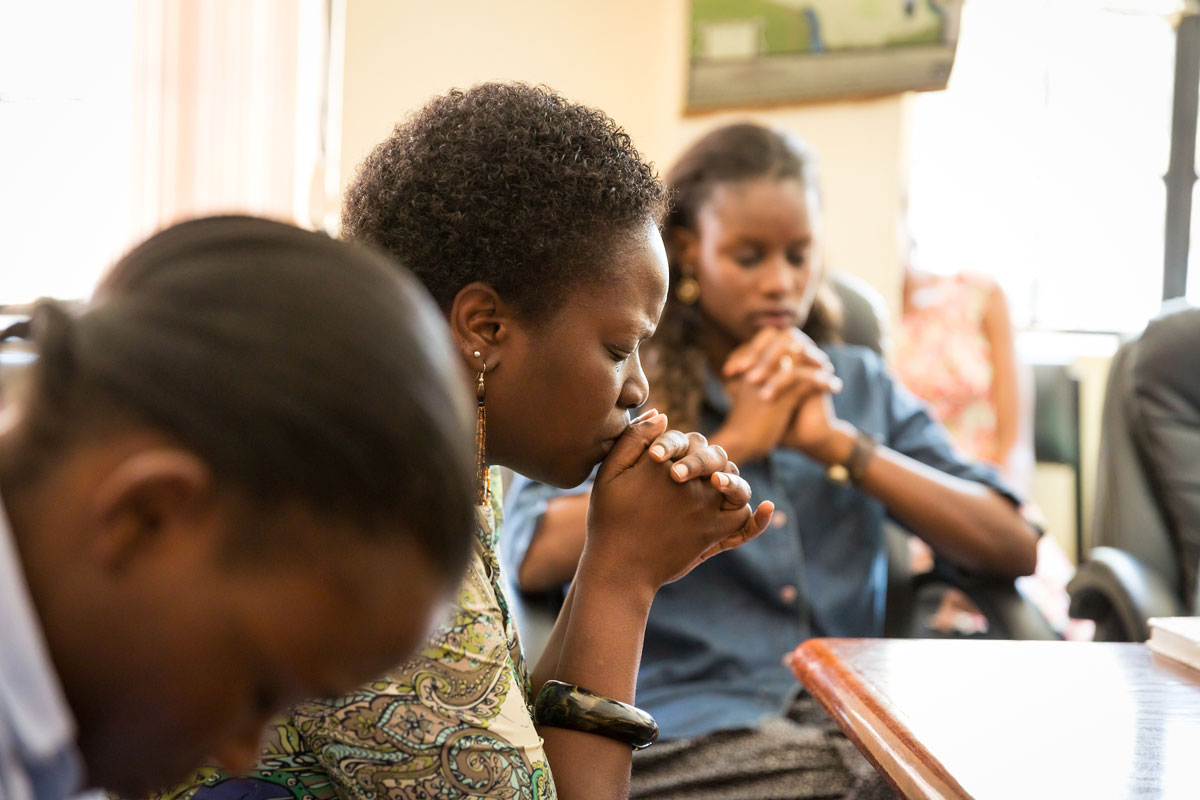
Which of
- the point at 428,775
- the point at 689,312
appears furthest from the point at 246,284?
the point at 689,312

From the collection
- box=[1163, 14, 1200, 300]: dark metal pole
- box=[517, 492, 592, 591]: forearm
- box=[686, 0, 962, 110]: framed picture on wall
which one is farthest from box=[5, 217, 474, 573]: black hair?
box=[1163, 14, 1200, 300]: dark metal pole

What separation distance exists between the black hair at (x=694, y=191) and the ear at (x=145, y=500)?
1.35m

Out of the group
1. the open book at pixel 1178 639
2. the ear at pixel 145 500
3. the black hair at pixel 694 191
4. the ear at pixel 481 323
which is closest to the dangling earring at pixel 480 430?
the ear at pixel 481 323

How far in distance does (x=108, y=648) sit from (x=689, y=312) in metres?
1.44

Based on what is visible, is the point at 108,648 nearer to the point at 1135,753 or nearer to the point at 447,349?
the point at 447,349

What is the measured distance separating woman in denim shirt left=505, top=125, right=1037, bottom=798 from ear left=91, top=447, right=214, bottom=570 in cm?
111

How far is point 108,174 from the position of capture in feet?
9.96

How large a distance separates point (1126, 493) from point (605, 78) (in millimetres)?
2169

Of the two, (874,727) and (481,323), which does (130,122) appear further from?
(874,727)

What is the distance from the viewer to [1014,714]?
33.9 inches

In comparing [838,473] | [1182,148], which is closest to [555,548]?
[838,473]

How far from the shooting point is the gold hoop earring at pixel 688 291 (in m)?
1.82

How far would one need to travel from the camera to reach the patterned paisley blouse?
30.4 inches

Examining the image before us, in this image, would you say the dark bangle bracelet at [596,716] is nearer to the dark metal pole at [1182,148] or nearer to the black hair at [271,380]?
the black hair at [271,380]
